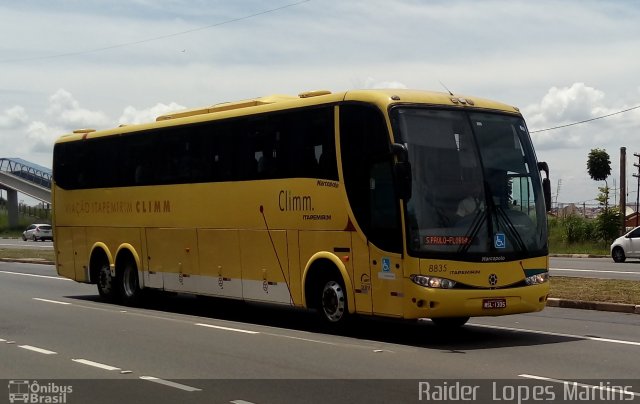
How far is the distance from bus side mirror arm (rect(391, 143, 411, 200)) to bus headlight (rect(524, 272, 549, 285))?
219cm

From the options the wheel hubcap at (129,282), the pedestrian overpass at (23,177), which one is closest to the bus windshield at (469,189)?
the wheel hubcap at (129,282)

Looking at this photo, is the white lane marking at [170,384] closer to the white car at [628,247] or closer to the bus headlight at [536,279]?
the bus headlight at [536,279]

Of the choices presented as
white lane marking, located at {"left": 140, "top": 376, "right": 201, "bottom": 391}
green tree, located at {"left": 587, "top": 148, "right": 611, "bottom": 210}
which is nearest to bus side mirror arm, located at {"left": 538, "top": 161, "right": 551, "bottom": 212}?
white lane marking, located at {"left": 140, "top": 376, "right": 201, "bottom": 391}

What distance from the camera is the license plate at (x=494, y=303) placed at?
13.1 metres

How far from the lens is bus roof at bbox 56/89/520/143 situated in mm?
13625

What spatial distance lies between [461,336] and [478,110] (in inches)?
129

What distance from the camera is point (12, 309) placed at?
61.1ft

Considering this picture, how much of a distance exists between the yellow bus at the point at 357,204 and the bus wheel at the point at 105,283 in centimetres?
223

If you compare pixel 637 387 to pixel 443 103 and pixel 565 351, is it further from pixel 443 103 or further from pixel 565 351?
pixel 443 103

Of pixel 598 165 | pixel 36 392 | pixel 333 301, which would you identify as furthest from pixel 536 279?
pixel 598 165

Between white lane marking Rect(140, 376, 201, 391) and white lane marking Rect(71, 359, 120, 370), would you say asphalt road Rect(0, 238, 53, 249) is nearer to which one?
white lane marking Rect(71, 359, 120, 370)

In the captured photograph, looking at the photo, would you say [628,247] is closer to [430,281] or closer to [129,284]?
[129,284]

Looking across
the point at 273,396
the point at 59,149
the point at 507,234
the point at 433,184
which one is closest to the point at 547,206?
the point at 507,234

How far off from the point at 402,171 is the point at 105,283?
32.8ft
